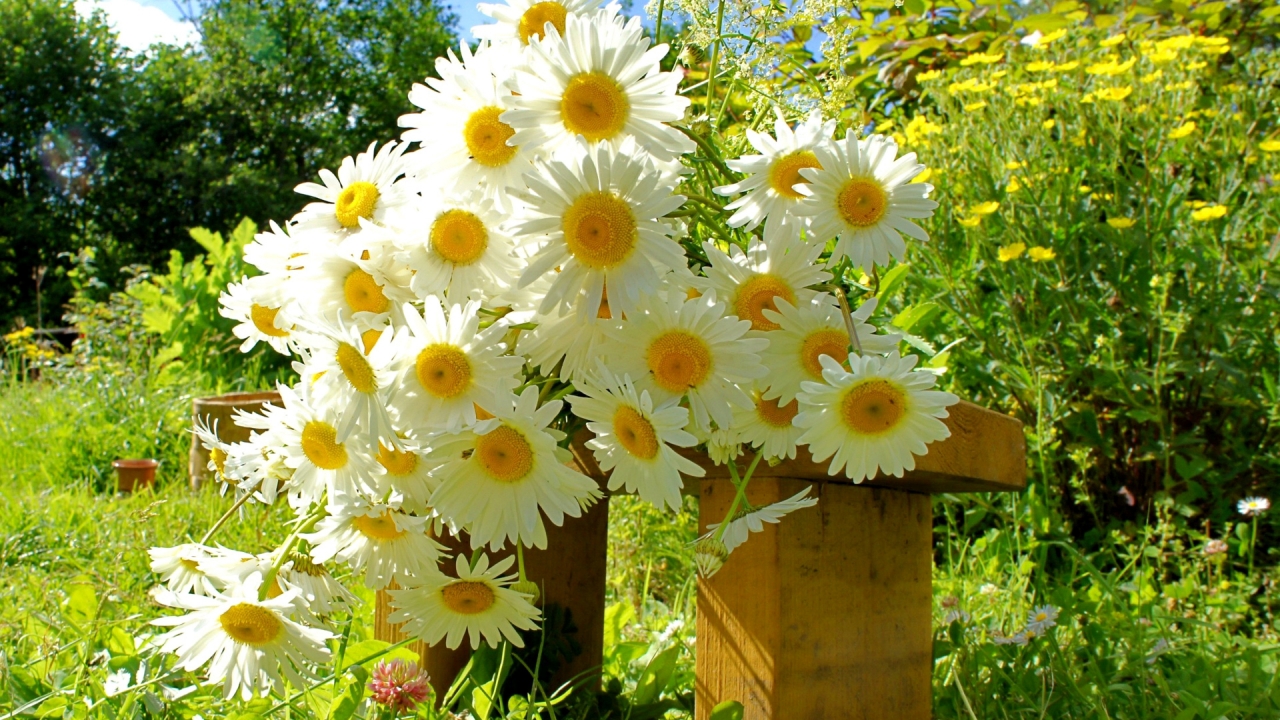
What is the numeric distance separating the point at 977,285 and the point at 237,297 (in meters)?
2.25

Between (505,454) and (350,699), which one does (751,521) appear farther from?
(350,699)

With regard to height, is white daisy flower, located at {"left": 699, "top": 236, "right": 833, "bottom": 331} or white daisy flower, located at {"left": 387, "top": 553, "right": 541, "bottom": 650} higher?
white daisy flower, located at {"left": 699, "top": 236, "right": 833, "bottom": 331}

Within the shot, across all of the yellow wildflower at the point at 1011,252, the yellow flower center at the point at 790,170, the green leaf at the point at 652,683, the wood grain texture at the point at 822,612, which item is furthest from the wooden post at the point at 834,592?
the yellow wildflower at the point at 1011,252

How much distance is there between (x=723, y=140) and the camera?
4.11ft

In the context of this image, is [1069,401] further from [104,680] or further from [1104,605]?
[104,680]

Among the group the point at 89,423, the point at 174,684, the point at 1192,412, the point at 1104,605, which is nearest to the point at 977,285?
the point at 1192,412

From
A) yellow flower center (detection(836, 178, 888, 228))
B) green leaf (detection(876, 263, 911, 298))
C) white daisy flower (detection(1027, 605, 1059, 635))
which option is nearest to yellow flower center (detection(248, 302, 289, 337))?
yellow flower center (detection(836, 178, 888, 228))

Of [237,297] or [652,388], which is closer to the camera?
[652,388]

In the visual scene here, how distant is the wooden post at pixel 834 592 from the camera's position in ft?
4.04

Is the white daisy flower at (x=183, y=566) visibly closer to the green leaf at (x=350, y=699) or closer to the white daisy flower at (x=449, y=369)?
the green leaf at (x=350, y=699)

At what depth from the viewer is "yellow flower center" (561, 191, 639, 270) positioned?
33.8 inches

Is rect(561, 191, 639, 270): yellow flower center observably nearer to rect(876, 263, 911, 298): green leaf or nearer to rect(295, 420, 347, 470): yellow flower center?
rect(295, 420, 347, 470): yellow flower center

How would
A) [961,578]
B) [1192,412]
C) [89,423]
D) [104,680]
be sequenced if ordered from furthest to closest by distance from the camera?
[89,423], [1192,412], [961,578], [104,680]

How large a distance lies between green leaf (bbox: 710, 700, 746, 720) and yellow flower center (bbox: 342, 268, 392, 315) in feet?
2.09
